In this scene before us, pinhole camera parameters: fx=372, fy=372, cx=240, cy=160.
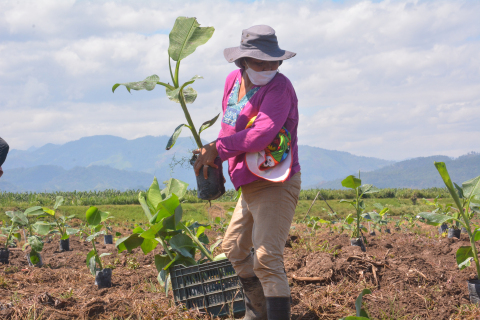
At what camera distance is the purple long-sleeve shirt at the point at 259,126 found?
6.85 feet

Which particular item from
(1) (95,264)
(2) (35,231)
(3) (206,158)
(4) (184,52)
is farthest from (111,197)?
(3) (206,158)

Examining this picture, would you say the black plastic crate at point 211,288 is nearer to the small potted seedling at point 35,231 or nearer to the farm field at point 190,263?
the farm field at point 190,263

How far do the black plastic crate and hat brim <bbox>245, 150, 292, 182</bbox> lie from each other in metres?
0.95

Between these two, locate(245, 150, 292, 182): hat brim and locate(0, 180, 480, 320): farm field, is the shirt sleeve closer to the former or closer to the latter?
locate(245, 150, 292, 182): hat brim

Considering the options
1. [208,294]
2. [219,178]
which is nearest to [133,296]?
[208,294]

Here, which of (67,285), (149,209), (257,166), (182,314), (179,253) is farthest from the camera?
(67,285)

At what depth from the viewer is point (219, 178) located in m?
2.50

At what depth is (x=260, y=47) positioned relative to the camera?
2236 mm

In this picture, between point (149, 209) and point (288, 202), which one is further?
point (149, 209)

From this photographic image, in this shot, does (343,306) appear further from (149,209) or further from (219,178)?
(149,209)

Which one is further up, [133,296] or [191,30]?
[191,30]

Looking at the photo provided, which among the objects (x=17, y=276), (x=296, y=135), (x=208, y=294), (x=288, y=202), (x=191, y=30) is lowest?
(x=208, y=294)

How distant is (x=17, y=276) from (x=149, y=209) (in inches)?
77.2

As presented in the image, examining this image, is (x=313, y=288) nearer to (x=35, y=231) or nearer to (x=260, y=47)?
(x=260, y=47)
